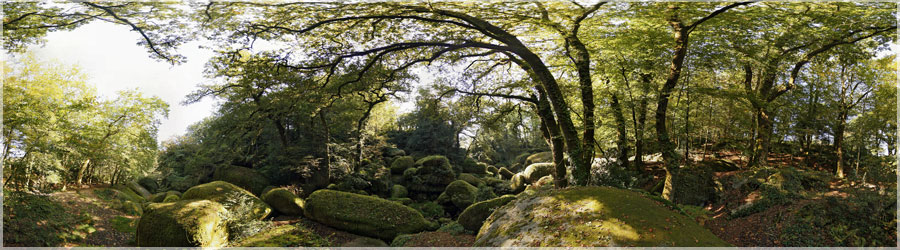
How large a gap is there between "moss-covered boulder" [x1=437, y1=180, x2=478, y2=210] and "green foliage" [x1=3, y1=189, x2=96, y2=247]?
11302 millimetres

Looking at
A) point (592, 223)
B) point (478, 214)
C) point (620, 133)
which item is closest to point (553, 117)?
point (620, 133)

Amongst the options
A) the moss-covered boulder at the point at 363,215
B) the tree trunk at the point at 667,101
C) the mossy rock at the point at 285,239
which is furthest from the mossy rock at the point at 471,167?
the tree trunk at the point at 667,101

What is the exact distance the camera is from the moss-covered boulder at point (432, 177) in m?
18.1

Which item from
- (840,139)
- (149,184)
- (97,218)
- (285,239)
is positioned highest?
(840,139)

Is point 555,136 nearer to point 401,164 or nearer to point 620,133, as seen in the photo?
point 620,133

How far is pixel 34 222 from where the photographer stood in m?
5.68

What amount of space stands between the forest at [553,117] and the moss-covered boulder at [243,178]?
3.32 metres

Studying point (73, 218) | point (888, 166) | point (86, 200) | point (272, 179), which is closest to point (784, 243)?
point (888, 166)

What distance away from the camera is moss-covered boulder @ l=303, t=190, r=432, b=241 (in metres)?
10.0

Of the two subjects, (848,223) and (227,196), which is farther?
(227,196)

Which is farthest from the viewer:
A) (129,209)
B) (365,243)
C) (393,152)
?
(393,152)

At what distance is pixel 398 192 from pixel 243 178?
732cm

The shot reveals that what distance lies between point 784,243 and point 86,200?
1427 cm

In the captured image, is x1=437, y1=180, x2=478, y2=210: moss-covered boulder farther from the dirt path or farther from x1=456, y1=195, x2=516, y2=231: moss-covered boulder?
the dirt path
